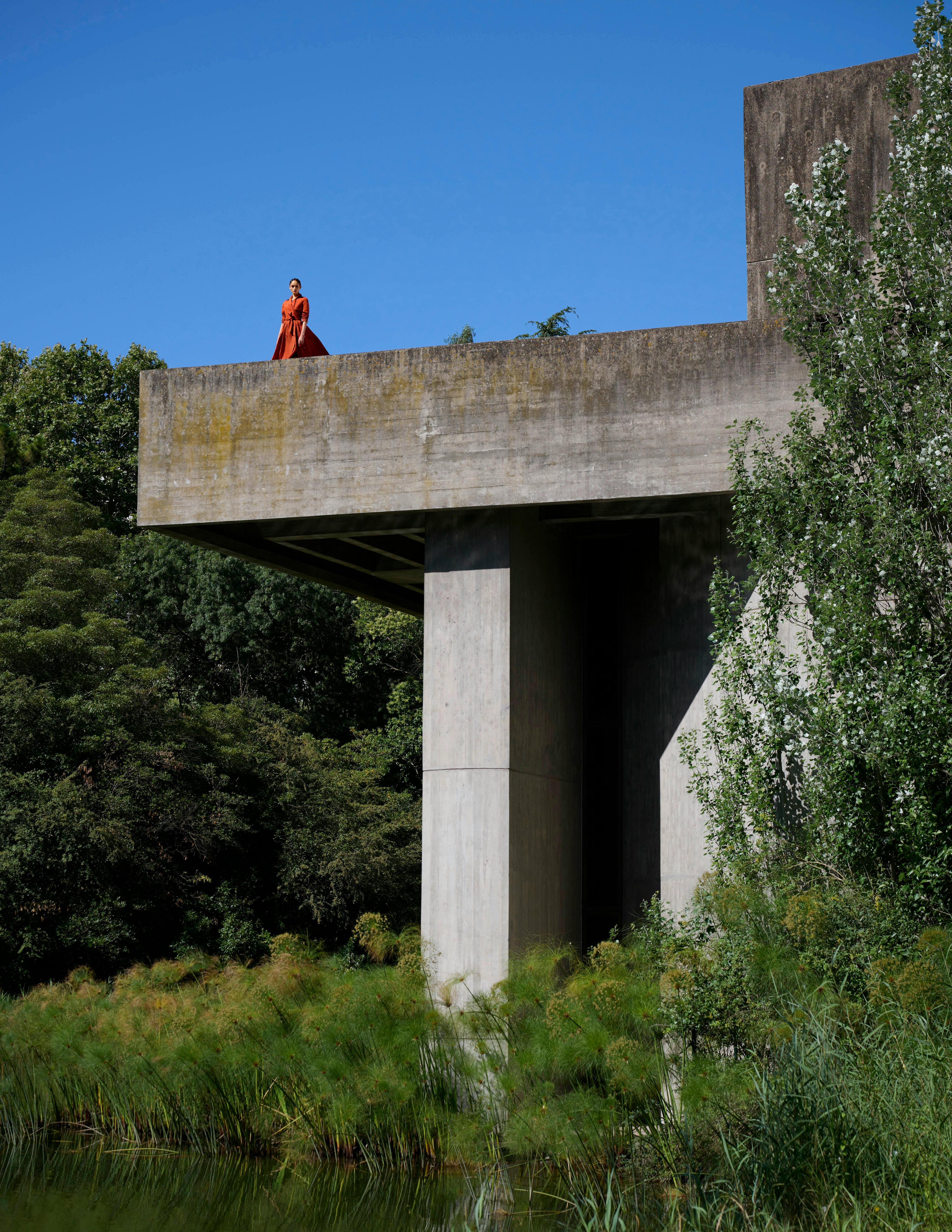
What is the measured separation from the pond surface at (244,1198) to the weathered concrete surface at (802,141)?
6314 millimetres

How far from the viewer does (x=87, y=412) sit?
28172mm

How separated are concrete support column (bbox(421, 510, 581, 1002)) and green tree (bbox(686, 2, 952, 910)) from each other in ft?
5.03

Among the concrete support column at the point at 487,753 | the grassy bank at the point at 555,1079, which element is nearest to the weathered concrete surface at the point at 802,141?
the concrete support column at the point at 487,753

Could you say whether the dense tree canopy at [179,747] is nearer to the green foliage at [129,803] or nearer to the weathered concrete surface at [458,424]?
the green foliage at [129,803]

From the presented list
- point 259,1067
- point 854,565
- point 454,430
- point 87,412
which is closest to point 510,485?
point 454,430

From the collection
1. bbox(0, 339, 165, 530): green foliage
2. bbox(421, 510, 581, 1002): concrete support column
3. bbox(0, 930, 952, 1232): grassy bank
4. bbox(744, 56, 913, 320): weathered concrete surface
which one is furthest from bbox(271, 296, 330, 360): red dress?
bbox(0, 339, 165, 530): green foliage

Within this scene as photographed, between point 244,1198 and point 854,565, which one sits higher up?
point 854,565

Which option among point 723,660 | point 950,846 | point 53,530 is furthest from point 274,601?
point 950,846

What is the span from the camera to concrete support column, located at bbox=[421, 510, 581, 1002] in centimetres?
989

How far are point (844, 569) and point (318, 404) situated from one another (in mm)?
4293

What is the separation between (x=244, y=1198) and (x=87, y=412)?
22118 millimetres

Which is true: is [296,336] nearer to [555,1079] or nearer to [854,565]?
[854,565]

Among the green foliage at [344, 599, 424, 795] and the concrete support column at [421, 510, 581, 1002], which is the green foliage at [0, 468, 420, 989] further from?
the concrete support column at [421, 510, 581, 1002]

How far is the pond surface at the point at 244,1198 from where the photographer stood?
789 centimetres
